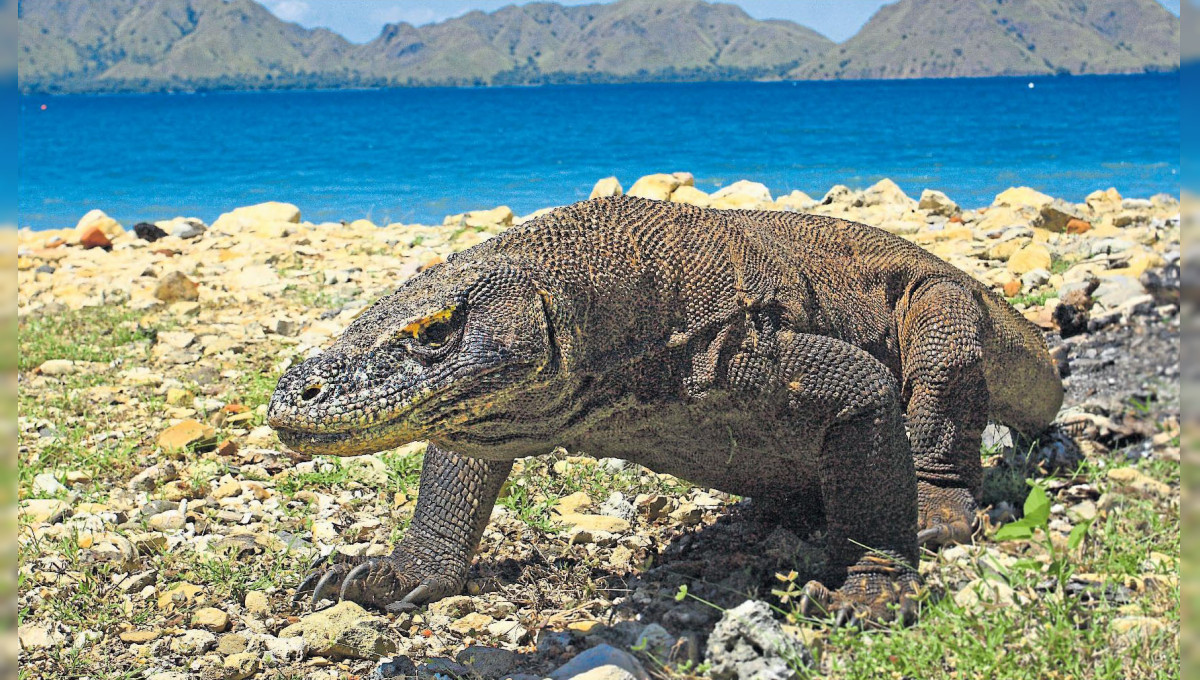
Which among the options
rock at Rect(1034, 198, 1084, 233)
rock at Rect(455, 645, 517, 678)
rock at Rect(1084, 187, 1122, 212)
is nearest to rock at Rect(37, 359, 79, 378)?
rock at Rect(455, 645, 517, 678)

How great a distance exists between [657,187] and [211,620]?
35.3 ft

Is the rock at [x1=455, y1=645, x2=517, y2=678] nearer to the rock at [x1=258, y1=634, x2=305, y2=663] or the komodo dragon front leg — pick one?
the komodo dragon front leg

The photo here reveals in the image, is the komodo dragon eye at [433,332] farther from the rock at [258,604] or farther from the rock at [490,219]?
the rock at [490,219]

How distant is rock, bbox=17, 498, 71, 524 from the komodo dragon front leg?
4.81 ft

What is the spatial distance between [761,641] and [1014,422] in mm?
2326

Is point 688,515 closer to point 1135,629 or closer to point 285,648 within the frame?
point 285,648

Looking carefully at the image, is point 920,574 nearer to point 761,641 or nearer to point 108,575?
point 761,641

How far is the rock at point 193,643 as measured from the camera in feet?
12.5

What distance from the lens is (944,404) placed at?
14.0 ft

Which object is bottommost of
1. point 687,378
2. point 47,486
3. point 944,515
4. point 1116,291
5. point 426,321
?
point 47,486

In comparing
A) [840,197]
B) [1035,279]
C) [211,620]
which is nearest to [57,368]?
[211,620]

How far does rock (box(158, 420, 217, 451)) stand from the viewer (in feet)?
19.0

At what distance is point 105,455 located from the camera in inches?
223

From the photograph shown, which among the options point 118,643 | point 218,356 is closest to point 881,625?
point 118,643
